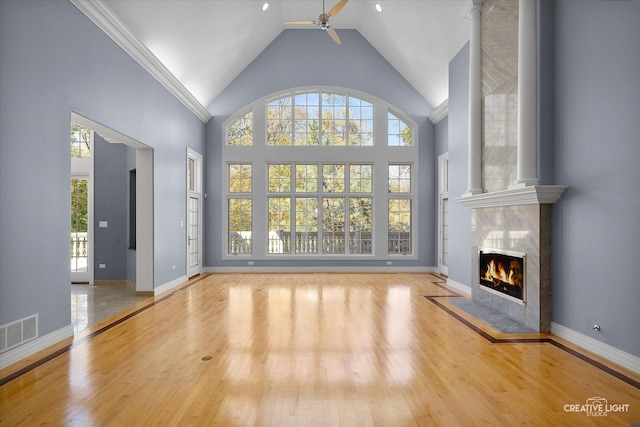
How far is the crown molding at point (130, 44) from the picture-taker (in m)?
4.11

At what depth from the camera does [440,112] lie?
8164 mm

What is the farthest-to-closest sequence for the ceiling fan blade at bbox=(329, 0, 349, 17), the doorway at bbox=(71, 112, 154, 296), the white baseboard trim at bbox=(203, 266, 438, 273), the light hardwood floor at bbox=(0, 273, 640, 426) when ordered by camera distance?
the white baseboard trim at bbox=(203, 266, 438, 273)
the doorway at bbox=(71, 112, 154, 296)
the ceiling fan blade at bbox=(329, 0, 349, 17)
the light hardwood floor at bbox=(0, 273, 640, 426)

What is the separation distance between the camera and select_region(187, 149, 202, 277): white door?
777cm

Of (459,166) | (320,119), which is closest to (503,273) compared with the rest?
(459,166)

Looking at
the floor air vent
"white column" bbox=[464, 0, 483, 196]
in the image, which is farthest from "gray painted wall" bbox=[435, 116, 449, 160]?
the floor air vent

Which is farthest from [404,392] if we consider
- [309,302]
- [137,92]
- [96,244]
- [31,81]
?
[96,244]

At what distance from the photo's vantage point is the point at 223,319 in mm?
4539

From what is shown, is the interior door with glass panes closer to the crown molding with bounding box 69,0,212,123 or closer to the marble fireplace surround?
the crown molding with bounding box 69,0,212,123

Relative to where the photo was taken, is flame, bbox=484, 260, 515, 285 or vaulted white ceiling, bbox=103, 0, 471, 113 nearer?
flame, bbox=484, 260, 515, 285

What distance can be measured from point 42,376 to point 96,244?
4817 mm

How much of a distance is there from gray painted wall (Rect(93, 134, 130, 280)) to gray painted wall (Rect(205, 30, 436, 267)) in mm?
2040

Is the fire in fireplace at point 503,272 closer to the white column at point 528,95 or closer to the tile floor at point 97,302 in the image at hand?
the white column at point 528,95

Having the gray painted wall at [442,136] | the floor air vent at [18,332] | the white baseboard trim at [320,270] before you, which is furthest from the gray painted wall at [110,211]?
the gray painted wall at [442,136]

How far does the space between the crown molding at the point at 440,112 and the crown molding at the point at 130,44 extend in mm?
5339
